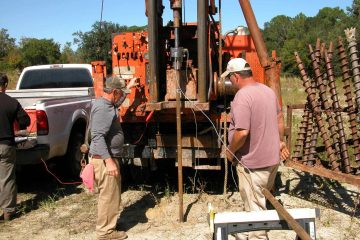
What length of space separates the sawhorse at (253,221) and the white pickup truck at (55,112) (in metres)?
4.01

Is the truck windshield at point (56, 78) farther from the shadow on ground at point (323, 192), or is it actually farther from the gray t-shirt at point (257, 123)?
the gray t-shirt at point (257, 123)

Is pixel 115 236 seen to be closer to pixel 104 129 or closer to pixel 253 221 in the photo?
pixel 104 129

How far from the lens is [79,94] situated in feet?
27.1

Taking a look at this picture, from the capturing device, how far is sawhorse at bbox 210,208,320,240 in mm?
3059

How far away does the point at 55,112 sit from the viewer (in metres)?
6.66

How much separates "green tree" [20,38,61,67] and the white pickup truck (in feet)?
A: 155

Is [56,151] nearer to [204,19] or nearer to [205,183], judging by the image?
[205,183]

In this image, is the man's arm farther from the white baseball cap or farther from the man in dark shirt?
the man in dark shirt

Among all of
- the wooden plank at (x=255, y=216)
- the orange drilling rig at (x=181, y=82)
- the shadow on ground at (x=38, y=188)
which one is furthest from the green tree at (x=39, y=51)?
the wooden plank at (x=255, y=216)

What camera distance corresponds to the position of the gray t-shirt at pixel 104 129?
4711 millimetres

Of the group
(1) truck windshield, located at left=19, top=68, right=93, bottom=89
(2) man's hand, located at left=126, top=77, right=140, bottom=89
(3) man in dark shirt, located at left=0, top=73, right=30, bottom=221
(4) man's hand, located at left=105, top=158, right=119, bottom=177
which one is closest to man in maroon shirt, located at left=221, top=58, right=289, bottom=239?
(4) man's hand, located at left=105, top=158, right=119, bottom=177

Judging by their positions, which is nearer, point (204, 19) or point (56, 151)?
point (204, 19)

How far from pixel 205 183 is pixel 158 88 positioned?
1.81 metres

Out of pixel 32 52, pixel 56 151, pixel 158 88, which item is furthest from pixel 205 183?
pixel 32 52
